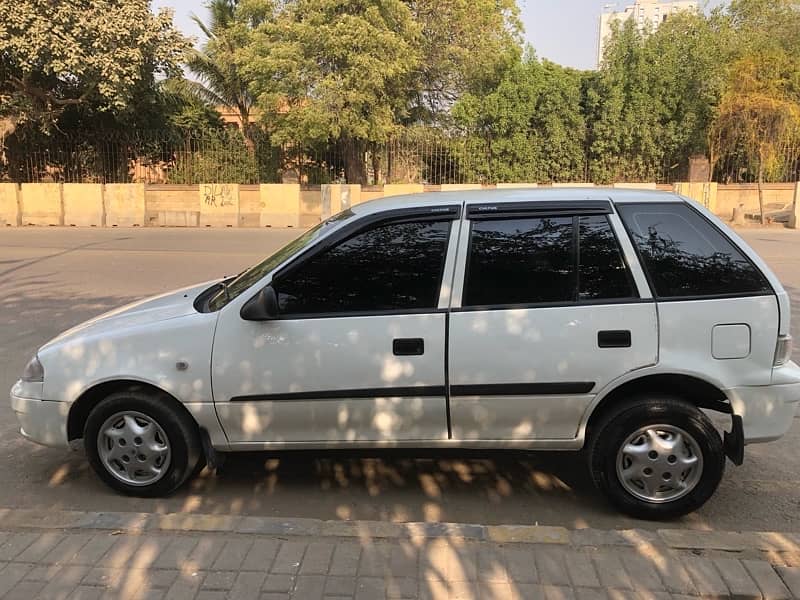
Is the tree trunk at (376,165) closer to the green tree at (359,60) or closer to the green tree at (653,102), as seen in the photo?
the green tree at (359,60)

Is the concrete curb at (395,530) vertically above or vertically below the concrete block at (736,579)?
above

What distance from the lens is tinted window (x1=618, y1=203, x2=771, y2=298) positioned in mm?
3432

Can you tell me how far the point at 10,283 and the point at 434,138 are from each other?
52.4 ft

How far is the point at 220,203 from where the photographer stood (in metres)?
22.9

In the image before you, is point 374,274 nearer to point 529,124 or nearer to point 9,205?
point 529,124

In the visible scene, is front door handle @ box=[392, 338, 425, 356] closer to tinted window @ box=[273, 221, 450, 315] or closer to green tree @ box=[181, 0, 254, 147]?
tinted window @ box=[273, 221, 450, 315]

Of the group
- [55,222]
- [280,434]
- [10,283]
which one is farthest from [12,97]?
[280,434]

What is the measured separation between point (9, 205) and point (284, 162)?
9688mm

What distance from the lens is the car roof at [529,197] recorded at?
3590 millimetres

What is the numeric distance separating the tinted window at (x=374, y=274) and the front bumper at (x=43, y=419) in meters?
1.40

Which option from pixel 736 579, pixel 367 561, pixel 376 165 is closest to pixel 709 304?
pixel 736 579

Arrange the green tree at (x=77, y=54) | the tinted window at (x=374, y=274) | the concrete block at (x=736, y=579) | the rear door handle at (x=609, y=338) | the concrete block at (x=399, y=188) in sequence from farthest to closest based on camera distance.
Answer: the concrete block at (x=399, y=188) < the green tree at (x=77, y=54) < the tinted window at (x=374, y=274) < the rear door handle at (x=609, y=338) < the concrete block at (x=736, y=579)

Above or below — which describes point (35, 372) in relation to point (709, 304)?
below

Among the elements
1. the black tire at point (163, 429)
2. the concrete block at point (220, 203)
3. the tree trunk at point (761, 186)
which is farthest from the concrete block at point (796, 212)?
the black tire at point (163, 429)
